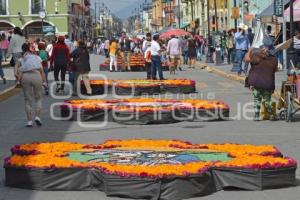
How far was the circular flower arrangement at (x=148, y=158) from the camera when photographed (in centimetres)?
843

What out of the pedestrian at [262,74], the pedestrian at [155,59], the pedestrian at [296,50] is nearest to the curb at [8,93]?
the pedestrian at [155,59]

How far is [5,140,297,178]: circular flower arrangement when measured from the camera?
843cm

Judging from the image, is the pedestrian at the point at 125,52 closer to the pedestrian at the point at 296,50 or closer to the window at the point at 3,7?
the pedestrian at the point at 296,50

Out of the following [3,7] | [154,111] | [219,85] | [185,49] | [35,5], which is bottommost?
[219,85]

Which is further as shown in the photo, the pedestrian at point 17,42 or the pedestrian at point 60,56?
the pedestrian at point 17,42

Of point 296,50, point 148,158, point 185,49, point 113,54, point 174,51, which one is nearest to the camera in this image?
point 148,158

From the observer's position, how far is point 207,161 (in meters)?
9.07

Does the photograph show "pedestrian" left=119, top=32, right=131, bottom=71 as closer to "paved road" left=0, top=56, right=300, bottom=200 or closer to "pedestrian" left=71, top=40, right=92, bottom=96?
"pedestrian" left=71, top=40, right=92, bottom=96

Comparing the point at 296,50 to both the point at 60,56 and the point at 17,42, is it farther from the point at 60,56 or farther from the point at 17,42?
the point at 17,42

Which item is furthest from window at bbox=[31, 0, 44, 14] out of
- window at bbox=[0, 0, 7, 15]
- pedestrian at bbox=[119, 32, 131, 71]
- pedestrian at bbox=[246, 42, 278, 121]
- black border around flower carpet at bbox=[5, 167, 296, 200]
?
black border around flower carpet at bbox=[5, 167, 296, 200]

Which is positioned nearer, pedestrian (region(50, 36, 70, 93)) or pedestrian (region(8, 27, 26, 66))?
pedestrian (region(50, 36, 70, 93))

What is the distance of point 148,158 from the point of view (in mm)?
9383

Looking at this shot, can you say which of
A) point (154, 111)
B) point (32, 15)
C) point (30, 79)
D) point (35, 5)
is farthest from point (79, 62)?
point (35, 5)

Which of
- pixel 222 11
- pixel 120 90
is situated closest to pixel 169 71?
pixel 120 90
